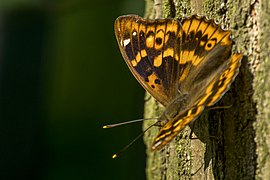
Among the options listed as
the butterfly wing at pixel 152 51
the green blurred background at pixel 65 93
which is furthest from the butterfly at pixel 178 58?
the green blurred background at pixel 65 93

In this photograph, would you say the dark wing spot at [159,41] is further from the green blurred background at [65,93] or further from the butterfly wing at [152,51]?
the green blurred background at [65,93]

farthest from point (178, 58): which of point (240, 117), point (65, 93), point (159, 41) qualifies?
point (65, 93)

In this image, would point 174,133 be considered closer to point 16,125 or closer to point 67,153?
point 16,125

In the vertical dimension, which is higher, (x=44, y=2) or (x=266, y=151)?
(x=44, y=2)

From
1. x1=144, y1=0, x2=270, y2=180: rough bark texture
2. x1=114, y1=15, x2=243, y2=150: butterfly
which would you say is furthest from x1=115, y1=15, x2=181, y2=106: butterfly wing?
x1=144, y1=0, x2=270, y2=180: rough bark texture

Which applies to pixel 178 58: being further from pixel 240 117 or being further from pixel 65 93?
pixel 65 93

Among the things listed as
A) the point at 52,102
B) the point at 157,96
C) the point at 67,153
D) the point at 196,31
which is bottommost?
the point at 67,153

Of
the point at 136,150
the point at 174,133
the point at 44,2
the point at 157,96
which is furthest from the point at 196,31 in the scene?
the point at 44,2

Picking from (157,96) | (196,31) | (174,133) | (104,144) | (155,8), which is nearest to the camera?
(174,133)
